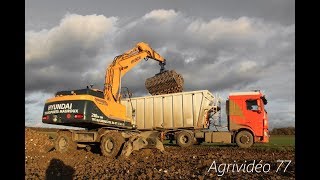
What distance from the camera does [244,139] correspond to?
17453 millimetres

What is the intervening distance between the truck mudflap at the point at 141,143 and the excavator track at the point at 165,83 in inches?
245

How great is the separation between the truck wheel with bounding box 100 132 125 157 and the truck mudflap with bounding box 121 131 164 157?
396 mm

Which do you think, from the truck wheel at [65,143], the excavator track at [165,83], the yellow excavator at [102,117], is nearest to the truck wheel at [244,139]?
the excavator track at [165,83]

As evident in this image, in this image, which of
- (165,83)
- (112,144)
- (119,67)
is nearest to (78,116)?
(112,144)

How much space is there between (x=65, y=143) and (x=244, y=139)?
30.4 ft

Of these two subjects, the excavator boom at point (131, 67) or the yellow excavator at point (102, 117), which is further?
the excavator boom at point (131, 67)

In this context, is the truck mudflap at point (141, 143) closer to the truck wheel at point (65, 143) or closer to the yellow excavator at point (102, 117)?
the yellow excavator at point (102, 117)

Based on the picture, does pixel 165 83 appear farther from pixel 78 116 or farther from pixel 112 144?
pixel 78 116

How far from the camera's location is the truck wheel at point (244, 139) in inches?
683

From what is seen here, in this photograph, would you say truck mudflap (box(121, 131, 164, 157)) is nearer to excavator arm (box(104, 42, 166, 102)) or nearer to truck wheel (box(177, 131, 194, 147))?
excavator arm (box(104, 42, 166, 102))
